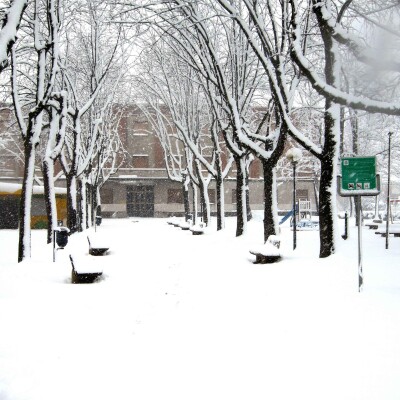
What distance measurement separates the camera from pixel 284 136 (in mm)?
13648

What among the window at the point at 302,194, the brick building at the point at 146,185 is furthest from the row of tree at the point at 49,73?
the window at the point at 302,194

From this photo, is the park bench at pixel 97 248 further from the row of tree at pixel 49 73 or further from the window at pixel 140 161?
the window at pixel 140 161

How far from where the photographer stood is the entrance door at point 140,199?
52572 mm

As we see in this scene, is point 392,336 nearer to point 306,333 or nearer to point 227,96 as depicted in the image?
point 306,333

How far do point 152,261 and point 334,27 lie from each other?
26.3 ft

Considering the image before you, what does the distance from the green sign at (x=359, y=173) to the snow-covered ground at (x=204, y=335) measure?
5.85ft

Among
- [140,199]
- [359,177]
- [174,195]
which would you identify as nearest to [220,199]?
[359,177]

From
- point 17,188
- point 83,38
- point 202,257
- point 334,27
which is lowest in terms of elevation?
point 202,257

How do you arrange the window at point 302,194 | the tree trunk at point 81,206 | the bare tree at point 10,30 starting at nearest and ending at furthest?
the bare tree at point 10,30 → the tree trunk at point 81,206 → the window at point 302,194

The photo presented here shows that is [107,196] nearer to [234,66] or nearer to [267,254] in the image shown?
[234,66]

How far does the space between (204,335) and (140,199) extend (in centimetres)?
4803

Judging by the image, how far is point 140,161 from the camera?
177ft

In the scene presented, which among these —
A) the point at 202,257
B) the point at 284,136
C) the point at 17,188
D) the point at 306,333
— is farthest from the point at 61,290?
the point at 17,188

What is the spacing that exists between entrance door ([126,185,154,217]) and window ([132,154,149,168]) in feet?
9.40
